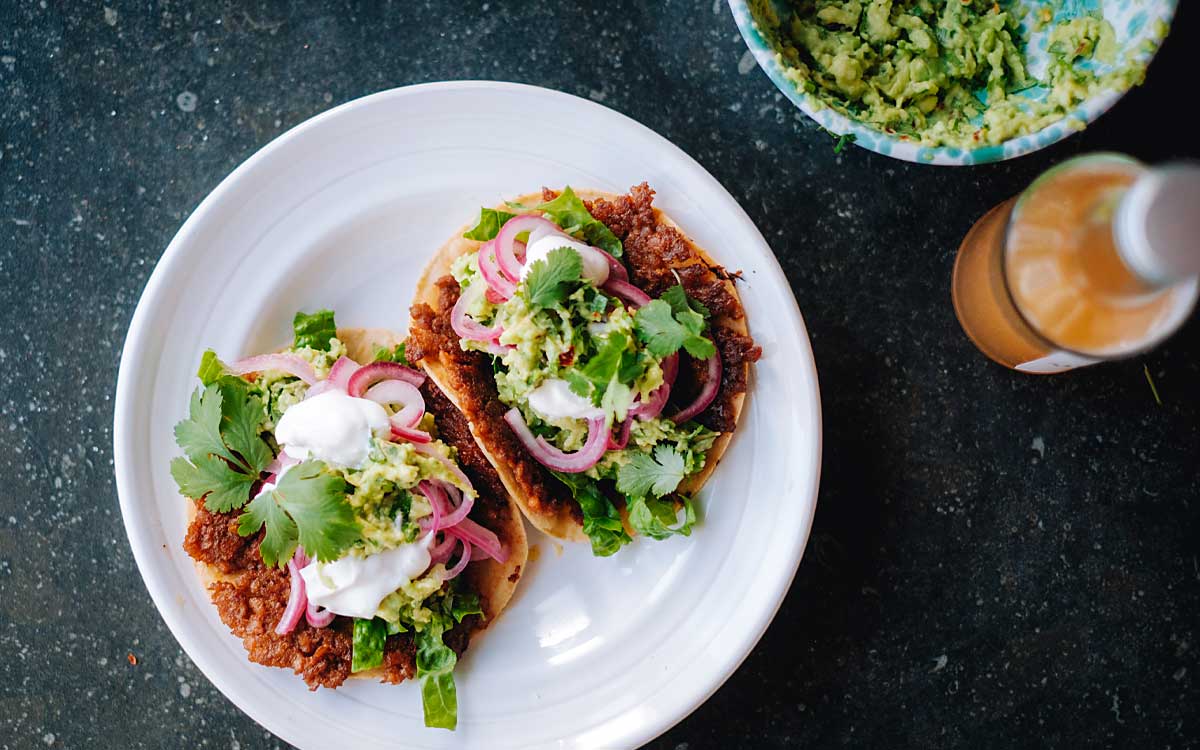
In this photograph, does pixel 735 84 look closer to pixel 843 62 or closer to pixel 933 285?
pixel 843 62

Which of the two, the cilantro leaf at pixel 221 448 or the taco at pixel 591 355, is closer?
the taco at pixel 591 355

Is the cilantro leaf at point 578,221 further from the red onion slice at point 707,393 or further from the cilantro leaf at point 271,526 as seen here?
the cilantro leaf at point 271,526

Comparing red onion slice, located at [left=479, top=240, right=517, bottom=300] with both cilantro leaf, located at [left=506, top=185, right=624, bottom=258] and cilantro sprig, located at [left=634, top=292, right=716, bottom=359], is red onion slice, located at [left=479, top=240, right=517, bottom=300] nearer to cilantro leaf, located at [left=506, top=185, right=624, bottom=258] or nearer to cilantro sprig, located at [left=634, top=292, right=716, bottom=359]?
cilantro leaf, located at [left=506, top=185, right=624, bottom=258]

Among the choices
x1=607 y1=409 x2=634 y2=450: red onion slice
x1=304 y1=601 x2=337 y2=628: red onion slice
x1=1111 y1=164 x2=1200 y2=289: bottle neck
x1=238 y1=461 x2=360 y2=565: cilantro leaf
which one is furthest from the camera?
x1=304 y1=601 x2=337 y2=628: red onion slice

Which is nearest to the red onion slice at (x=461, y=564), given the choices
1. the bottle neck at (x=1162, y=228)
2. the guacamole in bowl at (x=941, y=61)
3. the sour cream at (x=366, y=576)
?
the sour cream at (x=366, y=576)

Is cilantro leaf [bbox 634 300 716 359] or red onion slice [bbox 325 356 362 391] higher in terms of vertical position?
cilantro leaf [bbox 634 300 716 359]

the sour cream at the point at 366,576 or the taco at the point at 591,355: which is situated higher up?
the taco at the point at 591,355

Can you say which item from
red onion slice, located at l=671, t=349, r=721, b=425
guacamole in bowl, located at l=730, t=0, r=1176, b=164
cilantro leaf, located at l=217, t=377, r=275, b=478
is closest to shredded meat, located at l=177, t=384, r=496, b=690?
cilantro leaf, located at l=217, t=377, r=275, b=478
